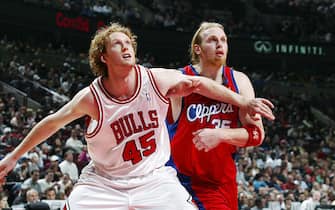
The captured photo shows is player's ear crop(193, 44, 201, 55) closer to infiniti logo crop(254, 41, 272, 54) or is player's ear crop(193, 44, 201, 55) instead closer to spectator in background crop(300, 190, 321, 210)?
spectator in background crop(300, 190, 321, 210)

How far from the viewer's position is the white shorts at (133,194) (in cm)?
454

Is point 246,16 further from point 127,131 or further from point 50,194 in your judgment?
point 127,131

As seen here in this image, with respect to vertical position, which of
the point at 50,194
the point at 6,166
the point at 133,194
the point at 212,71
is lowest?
the point at 50,194

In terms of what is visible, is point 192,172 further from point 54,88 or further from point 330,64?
point 330,64

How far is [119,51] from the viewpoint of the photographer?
483cm

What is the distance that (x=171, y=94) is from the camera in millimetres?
4840

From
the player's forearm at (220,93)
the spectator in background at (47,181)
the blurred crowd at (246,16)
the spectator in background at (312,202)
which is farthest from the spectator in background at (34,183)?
the blurred crowd at (246,16)

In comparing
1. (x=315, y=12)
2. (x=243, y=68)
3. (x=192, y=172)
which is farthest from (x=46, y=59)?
(x=192, y=172)

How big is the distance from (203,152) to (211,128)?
207 mm

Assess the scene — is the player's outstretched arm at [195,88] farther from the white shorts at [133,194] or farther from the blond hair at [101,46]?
the white shorts at [133,194]

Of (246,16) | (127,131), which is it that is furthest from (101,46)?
(246,16)

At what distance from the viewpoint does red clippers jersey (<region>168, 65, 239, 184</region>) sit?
16.8ft

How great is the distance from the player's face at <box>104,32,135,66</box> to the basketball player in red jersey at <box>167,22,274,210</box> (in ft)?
1.89

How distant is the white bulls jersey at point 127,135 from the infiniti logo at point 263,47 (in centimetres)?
2462
